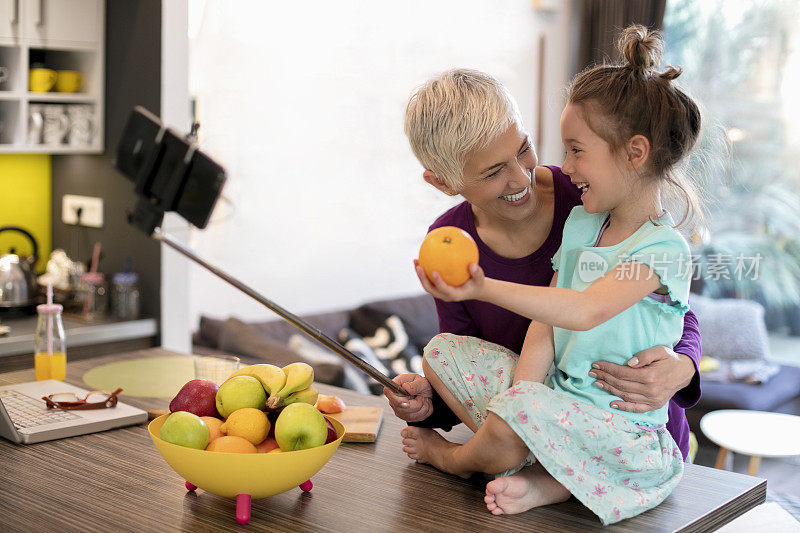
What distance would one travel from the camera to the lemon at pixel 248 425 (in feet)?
4.32

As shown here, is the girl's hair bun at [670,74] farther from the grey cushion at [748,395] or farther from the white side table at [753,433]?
the grey cushion at [748,395]

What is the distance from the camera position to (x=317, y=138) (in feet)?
14.7

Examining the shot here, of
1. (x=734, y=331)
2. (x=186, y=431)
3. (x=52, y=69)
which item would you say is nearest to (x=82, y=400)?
(x=186, y=431)

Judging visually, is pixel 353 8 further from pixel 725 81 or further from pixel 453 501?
pixel 453 501

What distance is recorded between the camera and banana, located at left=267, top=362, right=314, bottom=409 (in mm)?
1366

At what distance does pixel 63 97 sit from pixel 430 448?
7.95ft

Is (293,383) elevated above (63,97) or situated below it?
below

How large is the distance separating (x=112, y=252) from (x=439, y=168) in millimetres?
2151

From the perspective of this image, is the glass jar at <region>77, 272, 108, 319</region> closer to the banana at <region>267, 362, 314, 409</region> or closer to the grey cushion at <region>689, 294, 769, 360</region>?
the banana at <region>267, 362, 314, 409</region>

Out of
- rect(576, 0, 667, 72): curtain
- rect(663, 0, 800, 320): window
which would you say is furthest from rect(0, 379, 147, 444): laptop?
rect(576, 0, 667, 72): curtain

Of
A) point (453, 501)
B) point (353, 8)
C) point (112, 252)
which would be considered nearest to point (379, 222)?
point (353, 8)

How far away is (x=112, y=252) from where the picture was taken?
3.43 metres

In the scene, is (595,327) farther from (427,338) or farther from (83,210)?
(427,338)

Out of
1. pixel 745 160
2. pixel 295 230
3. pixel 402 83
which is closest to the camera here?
pixel 295 230
